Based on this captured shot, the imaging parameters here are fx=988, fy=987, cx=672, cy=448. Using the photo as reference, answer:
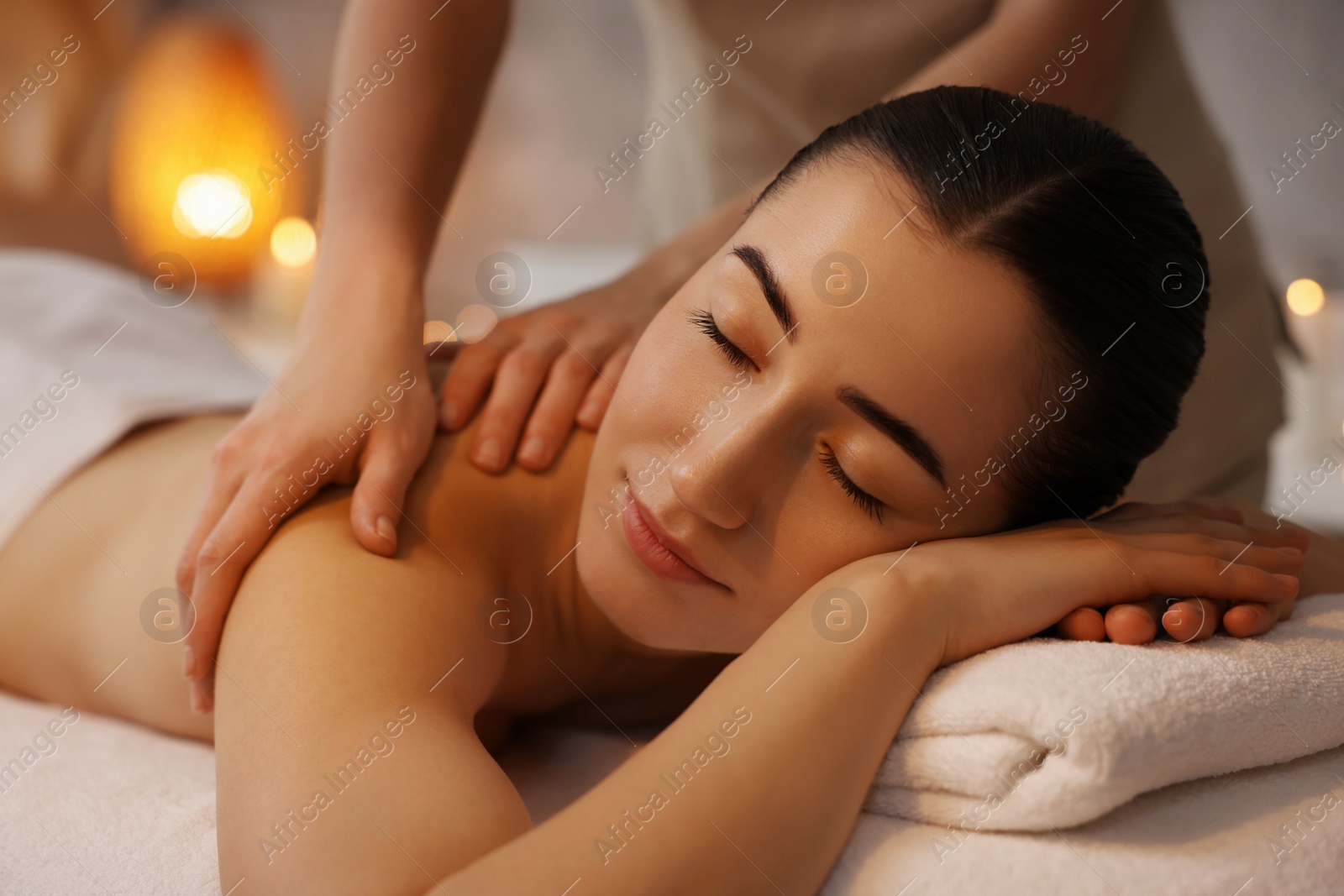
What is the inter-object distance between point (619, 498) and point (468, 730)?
0.25 m

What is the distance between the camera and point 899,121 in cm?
87

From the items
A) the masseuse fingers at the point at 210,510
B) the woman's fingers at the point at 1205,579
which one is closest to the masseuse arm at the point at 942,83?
the masseuse fingers at the point at 210,510

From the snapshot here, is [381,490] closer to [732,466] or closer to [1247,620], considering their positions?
[732,466]

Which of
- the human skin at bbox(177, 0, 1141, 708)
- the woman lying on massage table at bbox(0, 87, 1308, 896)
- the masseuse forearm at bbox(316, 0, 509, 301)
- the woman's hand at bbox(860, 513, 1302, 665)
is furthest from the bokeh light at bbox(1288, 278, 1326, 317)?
the masseuse forearm at bbox(316, 0, 509, 301)

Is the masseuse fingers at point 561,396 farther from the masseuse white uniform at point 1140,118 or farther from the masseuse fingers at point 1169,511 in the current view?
the masseuse white uniform at point 1140,118

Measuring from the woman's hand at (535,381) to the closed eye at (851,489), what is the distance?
1.11ft

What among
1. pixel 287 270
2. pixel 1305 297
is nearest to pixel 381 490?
pixel 1305 297

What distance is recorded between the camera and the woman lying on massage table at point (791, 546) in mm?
607

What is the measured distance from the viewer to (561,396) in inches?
40.9

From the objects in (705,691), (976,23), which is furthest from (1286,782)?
(976,23)

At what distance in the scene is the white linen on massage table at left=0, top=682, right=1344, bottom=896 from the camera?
608mm

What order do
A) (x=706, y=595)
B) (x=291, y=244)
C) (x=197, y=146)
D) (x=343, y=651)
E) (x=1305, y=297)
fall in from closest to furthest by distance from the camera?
(x=343, y=651) → (x=706, y=595) → (x=1305, y=297) → (x=197, y=146) → (x=291, y=244)

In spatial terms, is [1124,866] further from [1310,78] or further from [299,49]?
[299,49]

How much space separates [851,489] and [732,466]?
10 cm
